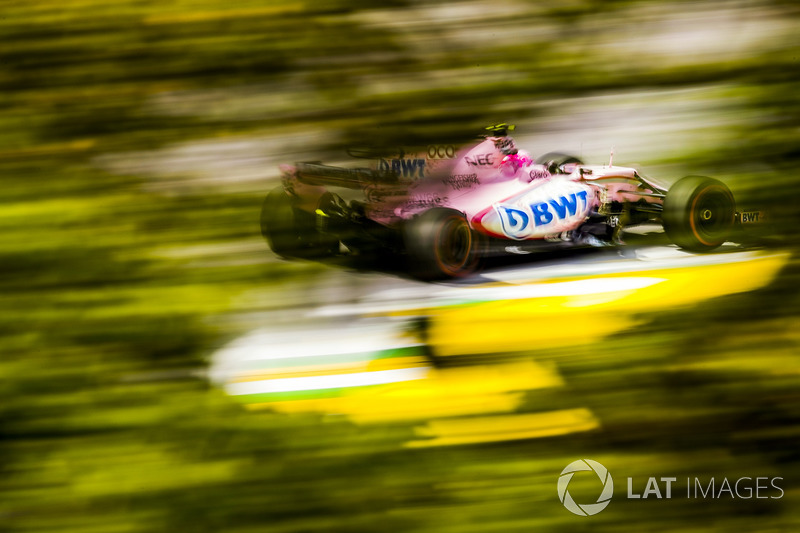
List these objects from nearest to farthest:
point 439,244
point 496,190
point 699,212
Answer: point 699,212 < point 439,244 < point 496,190

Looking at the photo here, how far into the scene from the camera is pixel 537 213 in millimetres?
2102

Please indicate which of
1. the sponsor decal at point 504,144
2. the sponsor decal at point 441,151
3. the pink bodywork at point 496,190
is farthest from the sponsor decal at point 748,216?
the sponsor decal at point 441,151

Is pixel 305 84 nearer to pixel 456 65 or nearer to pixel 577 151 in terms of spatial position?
pixel 456 65

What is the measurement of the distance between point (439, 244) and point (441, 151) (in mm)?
313

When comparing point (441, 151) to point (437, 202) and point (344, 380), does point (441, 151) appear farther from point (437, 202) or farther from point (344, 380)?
point (344, 380)

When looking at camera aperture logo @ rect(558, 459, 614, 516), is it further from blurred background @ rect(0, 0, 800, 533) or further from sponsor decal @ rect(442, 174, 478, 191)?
sponsor decal @ rect(442, 174, 478, 191)

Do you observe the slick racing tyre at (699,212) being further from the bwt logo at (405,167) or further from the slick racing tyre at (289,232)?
the slick racing tyre at (289,232)

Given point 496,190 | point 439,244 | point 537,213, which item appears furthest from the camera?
point 537,213

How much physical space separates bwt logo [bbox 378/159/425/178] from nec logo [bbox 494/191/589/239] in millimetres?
813

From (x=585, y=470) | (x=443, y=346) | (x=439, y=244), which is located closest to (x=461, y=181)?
(x=439, y=244)

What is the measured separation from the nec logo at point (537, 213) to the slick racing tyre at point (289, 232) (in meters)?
0.90

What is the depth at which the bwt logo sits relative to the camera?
1.14 m

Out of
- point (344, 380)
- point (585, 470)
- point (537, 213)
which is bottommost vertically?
point (585, 470)

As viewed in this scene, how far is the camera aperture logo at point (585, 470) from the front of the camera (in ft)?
4.06
